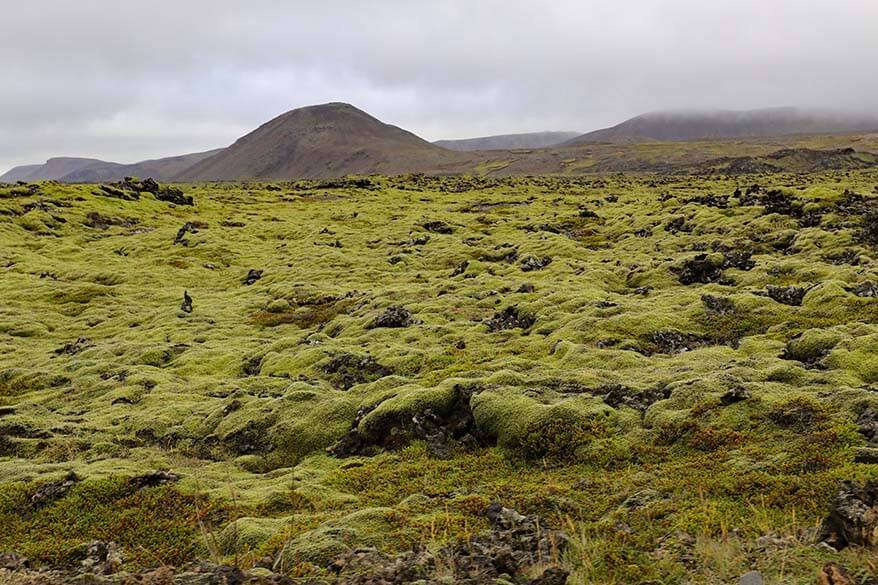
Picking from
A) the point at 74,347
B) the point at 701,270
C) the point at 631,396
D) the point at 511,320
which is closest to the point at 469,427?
the point at 631,396

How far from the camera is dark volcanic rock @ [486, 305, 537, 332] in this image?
24.8m

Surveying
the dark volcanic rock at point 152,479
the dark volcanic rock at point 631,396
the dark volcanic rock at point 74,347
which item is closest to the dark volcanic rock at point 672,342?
the dark volcanic rock at point 631,396

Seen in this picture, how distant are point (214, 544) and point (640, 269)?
2771 centimetres

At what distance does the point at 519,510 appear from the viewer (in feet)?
34.8

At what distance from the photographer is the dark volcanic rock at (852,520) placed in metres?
7.37

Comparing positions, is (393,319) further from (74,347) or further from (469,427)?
(74,347)

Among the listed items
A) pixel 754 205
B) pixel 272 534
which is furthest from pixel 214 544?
pixel 754 205

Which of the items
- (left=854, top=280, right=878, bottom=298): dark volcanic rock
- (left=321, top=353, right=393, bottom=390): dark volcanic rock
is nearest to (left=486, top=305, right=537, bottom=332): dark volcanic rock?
(left=321, top=353, right=393, bottom=390): dark volcanic rock

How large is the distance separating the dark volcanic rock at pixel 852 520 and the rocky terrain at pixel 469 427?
0.11 ft

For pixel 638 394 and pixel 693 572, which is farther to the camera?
pixel 638 394

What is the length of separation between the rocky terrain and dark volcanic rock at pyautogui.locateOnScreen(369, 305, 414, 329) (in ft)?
0.37

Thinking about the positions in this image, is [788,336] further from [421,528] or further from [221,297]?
[221,297]

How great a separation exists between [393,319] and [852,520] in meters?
19.7

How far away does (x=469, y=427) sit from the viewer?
1477 centimetres
